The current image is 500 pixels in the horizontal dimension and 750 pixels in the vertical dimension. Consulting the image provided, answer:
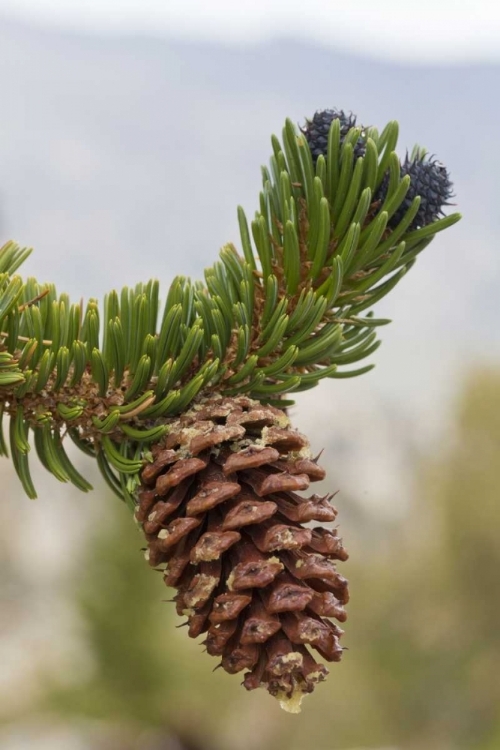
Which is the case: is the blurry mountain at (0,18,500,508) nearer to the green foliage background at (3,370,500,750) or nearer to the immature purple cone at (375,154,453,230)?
the green foliage background at (3,370,500,750)

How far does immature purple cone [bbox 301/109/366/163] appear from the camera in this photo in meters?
0.26

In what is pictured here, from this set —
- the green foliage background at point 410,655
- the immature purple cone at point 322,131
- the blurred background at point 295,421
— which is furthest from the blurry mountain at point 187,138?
the immature purple cone at point 322,131

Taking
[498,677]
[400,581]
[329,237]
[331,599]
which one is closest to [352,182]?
[329,237]

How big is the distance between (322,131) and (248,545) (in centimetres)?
15

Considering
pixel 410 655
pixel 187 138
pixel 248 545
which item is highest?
pixel 187 138

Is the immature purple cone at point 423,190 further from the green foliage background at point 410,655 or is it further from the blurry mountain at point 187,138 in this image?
the blurry mountain at point 187,138

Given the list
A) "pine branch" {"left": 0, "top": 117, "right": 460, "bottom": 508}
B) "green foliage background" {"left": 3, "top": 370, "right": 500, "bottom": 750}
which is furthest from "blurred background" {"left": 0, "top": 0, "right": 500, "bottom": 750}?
"pine branch" {"left": 0, "top": 117, "right": 460, "bottom": 508}

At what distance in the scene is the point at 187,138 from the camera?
4793mm

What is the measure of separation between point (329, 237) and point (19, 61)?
202 inches

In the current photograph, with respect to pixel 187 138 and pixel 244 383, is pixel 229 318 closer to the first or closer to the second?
pixel 244 383

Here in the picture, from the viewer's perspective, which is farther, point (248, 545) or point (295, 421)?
point (295, 421)

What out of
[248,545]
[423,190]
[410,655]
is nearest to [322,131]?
[423,190]

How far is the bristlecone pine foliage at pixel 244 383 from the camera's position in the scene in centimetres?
22

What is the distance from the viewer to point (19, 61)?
472cm
